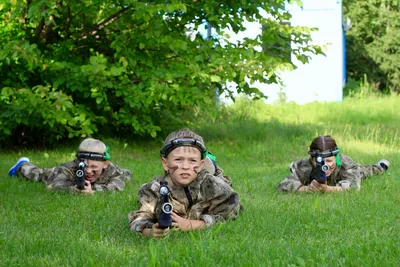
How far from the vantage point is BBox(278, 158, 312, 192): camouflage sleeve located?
28.0 ft

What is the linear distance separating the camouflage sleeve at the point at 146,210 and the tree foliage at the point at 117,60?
16.9ft

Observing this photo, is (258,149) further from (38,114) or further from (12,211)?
(12,211)

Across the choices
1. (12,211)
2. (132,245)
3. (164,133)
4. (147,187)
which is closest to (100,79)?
(164,133)

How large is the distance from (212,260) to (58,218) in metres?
2.54

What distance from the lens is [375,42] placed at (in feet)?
101

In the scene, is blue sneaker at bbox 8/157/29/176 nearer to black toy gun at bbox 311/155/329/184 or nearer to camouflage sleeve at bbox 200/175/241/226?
black toy gun at bbox 311/155/329/184

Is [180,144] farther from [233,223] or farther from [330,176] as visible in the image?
[330,176]

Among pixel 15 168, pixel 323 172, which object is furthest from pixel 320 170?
pixel 15 168

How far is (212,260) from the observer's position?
191 inches

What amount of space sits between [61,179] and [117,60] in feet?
13.8

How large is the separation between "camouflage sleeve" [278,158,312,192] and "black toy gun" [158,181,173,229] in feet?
9.95

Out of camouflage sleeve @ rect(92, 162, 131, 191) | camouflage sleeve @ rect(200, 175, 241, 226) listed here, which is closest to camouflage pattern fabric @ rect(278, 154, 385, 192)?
camouflage sleeve @ rect(92, 162, 131, 191)

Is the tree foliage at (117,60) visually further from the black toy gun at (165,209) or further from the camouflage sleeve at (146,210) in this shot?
the black toy gun at (165,209)

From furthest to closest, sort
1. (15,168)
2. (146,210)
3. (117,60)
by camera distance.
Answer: (117,60) → (15,168) → (146,210)
